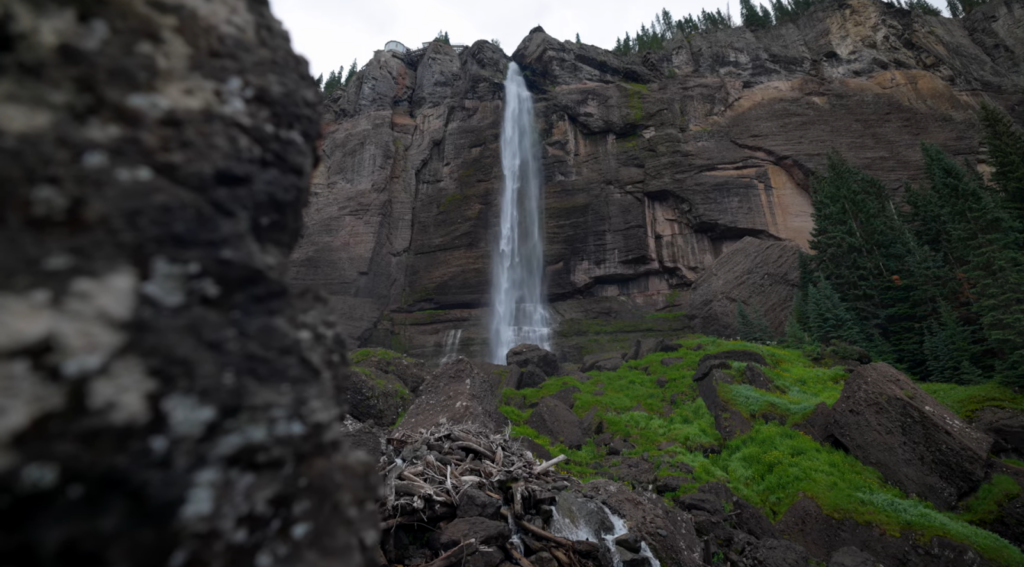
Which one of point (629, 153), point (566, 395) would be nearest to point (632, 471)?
point (566, 395)

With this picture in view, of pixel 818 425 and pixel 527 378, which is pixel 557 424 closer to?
pixel 818 425

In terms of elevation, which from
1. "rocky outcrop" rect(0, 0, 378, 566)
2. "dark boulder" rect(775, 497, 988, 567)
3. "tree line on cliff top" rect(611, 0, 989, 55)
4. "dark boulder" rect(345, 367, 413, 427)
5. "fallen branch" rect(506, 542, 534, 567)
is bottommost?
"dark boulder" rect(775, 497, 988, 567)

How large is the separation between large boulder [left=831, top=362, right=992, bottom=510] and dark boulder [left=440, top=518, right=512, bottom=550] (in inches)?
364

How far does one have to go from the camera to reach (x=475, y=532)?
5297mm

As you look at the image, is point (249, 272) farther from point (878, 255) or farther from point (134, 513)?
point (878, 255)

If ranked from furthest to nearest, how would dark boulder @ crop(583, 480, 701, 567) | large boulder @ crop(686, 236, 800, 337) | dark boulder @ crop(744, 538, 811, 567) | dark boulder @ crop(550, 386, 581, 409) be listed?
large boulder @ crop(686, 236, 800, 337)
dark boulder @ crop(550, 386, 581, 409)
dark boulder @ crop(744, 538, 811, 567)
dark boulder @ crop(583, 480, 701, 567)

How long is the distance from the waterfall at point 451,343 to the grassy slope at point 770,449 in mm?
15422

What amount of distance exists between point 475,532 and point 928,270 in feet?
91.1

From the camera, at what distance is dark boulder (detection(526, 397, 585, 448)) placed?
1317 cm

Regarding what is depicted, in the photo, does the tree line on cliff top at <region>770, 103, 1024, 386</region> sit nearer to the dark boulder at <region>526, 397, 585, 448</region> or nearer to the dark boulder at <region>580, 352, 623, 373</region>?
the dark boulder at <region>580, 352, 623, 373</region>

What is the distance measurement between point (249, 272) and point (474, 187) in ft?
132

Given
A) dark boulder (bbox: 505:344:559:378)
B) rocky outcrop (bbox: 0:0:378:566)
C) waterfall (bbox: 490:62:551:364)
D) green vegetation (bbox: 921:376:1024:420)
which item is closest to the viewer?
rocky outcrop (bbox: 0:0:378:566)

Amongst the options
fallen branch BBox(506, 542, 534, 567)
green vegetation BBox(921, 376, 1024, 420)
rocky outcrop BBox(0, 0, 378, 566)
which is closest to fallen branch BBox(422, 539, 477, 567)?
fallen branch BBox(506, 542, 534, 567)

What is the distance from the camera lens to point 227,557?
1.38 m
